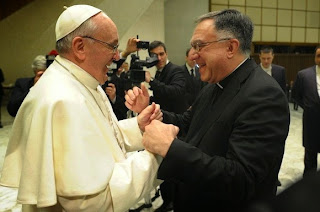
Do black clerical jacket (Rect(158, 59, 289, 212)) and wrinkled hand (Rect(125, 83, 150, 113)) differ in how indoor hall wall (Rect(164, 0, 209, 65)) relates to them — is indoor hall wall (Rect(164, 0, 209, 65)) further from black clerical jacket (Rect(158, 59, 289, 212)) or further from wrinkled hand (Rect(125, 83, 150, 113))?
black clerical jacket (Rect(158, 59, 289, 212))

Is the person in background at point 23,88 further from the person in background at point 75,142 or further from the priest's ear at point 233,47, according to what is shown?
the priest's ear at point 233,47

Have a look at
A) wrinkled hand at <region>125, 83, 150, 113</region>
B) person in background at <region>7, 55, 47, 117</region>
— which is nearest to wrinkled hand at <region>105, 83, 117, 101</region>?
person in background at <region>7, 55, 47, 117</region>

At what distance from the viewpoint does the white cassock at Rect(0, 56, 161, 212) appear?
1100 mm

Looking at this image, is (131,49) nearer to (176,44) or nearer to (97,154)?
(97,154)

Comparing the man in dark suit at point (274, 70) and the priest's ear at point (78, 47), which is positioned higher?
the priest's ear at point (78, 47)

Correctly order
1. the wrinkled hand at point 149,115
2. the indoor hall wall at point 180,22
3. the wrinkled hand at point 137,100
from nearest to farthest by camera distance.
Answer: the wrinkled hand at point 149,115
the wrinkled hand at point 137,100
the indoor hall wall at point 180,22

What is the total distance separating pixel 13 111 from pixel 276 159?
8.71 feet

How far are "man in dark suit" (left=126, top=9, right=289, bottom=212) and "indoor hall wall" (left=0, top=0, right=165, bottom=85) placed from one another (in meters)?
4.50

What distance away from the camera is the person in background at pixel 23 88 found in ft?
10.1

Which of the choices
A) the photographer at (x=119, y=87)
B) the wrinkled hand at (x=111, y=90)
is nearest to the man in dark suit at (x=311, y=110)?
the photographer at (x=119, y=87)

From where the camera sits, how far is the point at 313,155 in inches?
139

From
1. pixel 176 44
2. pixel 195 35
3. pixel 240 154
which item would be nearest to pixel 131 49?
pixel 195 35

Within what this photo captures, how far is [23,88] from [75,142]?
245 centimetres

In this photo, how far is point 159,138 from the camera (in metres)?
1.27
